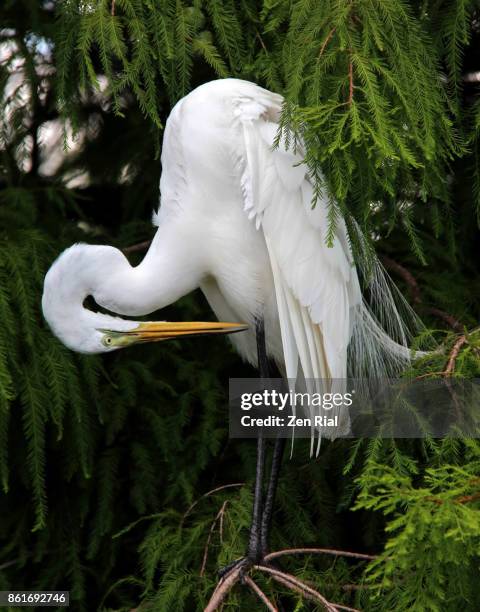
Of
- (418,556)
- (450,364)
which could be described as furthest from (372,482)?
(450,364)

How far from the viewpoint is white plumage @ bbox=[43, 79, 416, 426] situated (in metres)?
2.22

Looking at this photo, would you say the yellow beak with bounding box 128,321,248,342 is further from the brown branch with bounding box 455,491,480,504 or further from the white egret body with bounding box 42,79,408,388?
the brown branch with bounding box 455,491,480,504

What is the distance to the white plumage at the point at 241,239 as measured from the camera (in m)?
2.22

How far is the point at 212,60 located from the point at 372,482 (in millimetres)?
1145

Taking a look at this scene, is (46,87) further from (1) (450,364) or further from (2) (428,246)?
(1) (450,364)

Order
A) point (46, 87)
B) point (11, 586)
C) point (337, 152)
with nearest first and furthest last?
1. point (337, 152)
2. point (11, 586)
3. point (46, 87)

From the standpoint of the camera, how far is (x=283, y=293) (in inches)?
89.8

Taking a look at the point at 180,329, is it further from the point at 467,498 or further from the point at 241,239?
the point at 467,498

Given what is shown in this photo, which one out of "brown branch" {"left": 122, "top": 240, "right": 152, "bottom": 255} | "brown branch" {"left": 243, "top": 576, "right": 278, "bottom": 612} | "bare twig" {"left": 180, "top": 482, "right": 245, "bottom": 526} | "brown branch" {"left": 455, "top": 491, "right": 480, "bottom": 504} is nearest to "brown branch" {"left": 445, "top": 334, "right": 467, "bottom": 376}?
"brown branch" {"left": 455, "top": 491, "right": 480, "bottom": 504}

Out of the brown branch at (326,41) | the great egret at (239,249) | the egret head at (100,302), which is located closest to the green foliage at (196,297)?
the brown branch at (326,41)

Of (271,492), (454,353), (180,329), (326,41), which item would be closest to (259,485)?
(271,492)

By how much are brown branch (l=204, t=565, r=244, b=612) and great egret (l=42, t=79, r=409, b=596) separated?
140 mm

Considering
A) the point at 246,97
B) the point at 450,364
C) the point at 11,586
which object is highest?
the point at 246,97

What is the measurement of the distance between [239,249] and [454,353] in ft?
2.22
